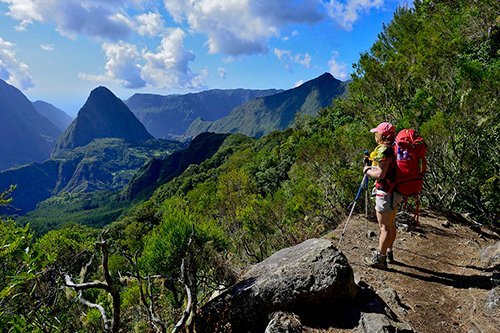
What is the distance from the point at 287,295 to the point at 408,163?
3070mm

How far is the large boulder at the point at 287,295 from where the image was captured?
494 centimetres

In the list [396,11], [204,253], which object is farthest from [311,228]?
[396,11]

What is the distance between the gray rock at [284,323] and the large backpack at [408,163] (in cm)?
283

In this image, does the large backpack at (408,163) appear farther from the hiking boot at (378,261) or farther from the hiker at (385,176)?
the hiking boot at (378,261)

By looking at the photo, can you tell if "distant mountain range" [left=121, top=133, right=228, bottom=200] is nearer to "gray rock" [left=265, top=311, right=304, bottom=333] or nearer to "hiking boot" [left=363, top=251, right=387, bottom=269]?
"hiking boot" [left=363, top=251, right=387, bottom=269]

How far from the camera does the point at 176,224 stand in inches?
239

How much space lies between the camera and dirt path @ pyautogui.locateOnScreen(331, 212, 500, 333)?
16.7 ft

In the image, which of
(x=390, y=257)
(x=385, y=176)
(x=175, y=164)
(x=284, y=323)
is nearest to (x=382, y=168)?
(x=385, y=176)

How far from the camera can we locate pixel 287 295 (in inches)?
196

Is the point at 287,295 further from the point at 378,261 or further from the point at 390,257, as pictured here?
the point at 390,257

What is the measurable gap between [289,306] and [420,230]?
5233mm

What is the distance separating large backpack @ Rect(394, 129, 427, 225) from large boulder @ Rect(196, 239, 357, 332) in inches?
69.5

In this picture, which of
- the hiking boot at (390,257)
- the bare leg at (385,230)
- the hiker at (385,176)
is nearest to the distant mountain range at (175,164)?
the hiking boot at (390,257)

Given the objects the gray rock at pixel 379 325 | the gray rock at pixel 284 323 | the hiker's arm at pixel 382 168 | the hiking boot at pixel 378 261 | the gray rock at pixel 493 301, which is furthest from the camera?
the hiking boot at pixel 378 261
